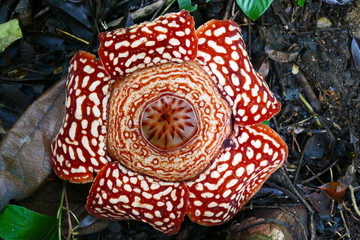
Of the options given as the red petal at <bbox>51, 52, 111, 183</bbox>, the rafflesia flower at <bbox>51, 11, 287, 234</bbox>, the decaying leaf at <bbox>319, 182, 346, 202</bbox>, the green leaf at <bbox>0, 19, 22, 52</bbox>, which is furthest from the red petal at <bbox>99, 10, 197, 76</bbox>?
the decaying leaf at <bbox>319, 182, 346, 202</bbox>

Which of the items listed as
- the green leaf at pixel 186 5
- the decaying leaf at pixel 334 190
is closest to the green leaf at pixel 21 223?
the green leaf at pixel 186 5

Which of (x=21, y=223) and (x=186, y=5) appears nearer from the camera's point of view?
(x=21, y=223)

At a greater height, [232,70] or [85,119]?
[232,70]

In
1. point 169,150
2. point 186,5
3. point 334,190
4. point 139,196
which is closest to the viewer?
point 139,196

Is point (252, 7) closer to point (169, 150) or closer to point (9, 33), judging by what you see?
point (169, 150)

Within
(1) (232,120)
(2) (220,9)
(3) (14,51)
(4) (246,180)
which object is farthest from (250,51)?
(3) (14,51)

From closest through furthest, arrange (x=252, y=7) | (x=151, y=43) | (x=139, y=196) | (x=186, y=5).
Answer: (x=151, y=43) < (x=139, y=196) < (x=252, y=7) < (x=186, y=5)

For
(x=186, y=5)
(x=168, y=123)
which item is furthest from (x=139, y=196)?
(x=186, y=5)

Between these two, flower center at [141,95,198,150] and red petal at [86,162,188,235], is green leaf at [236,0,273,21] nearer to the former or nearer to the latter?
flower center at [141,95,198,150]

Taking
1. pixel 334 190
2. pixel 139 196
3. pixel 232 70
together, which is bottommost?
pixel 334 190
